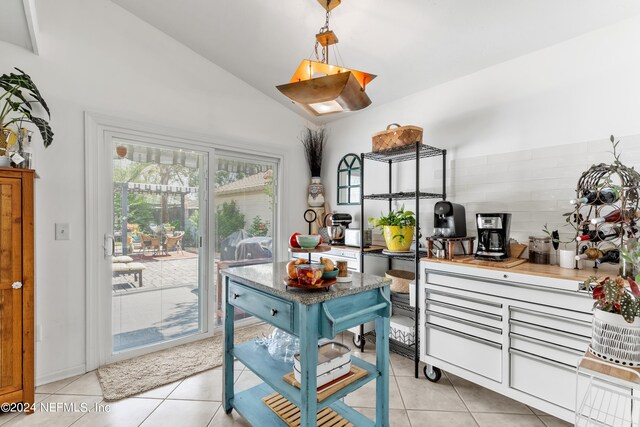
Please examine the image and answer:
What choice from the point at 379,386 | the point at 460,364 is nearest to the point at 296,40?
the point at 379,386

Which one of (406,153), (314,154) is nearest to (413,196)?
(406,153)

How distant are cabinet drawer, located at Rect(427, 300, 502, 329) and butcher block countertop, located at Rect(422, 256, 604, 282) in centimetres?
30

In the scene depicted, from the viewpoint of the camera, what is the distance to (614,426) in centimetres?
146

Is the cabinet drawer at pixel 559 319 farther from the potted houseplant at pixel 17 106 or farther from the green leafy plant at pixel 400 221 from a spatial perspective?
the potted houseplant at pixel 17 106

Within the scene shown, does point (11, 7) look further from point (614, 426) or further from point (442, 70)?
point (614, 426)

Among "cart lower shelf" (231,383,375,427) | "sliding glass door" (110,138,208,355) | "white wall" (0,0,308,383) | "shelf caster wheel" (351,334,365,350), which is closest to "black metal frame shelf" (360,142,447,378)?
"shelf caster wheel" (351,334,365,350)

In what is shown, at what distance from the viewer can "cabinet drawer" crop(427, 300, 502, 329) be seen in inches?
75.2

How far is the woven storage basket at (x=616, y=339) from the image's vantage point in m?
1.14

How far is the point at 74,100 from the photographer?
7.70 feet

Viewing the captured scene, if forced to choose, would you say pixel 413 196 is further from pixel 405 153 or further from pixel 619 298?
pixel 619 298

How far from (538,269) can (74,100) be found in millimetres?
3486

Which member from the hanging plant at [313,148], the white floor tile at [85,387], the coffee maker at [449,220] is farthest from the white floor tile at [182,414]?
the hanging plant at [313,148]

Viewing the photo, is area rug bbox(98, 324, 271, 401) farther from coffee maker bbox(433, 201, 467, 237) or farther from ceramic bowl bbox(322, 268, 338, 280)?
coffee maker bbox(433, 201, 467, 237)

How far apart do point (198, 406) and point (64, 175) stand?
1.97 metres
